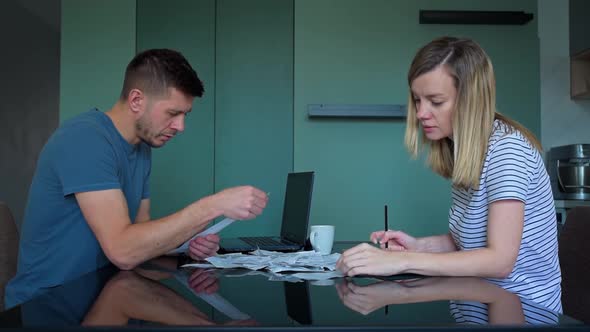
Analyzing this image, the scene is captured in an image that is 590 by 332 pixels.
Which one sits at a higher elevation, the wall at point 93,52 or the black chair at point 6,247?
the wall at point 93,52

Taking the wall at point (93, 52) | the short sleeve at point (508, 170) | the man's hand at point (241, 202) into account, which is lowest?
the man's hand at point (241, 202)

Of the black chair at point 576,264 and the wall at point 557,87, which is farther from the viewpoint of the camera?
the wall at point 557,87

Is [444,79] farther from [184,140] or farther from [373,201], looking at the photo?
[184,140]

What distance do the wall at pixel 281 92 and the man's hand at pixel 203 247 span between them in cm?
175

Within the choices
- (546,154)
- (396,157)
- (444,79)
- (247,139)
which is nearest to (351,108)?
(396,157)

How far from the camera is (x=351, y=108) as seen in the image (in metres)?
3.16

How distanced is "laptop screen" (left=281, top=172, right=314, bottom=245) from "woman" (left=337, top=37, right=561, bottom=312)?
529 mm

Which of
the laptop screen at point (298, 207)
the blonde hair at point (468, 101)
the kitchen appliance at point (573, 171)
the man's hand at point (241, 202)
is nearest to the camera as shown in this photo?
the blonde hair at point (468, 101)

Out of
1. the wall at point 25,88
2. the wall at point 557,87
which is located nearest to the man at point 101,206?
the wall at point 557,87

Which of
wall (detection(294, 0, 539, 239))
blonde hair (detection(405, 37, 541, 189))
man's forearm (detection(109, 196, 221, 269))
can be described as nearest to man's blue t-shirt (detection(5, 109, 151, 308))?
man's forearm (detection(109, 196, 221, 269))

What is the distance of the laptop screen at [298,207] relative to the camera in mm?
1771

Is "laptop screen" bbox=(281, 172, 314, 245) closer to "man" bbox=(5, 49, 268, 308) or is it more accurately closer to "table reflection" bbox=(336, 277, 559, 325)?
"man" bbox=(5, 49, 268, 308)

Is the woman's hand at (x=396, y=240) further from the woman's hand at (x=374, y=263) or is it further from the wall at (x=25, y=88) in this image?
the wall at (x=25, y=88)

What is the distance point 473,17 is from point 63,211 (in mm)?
2654
